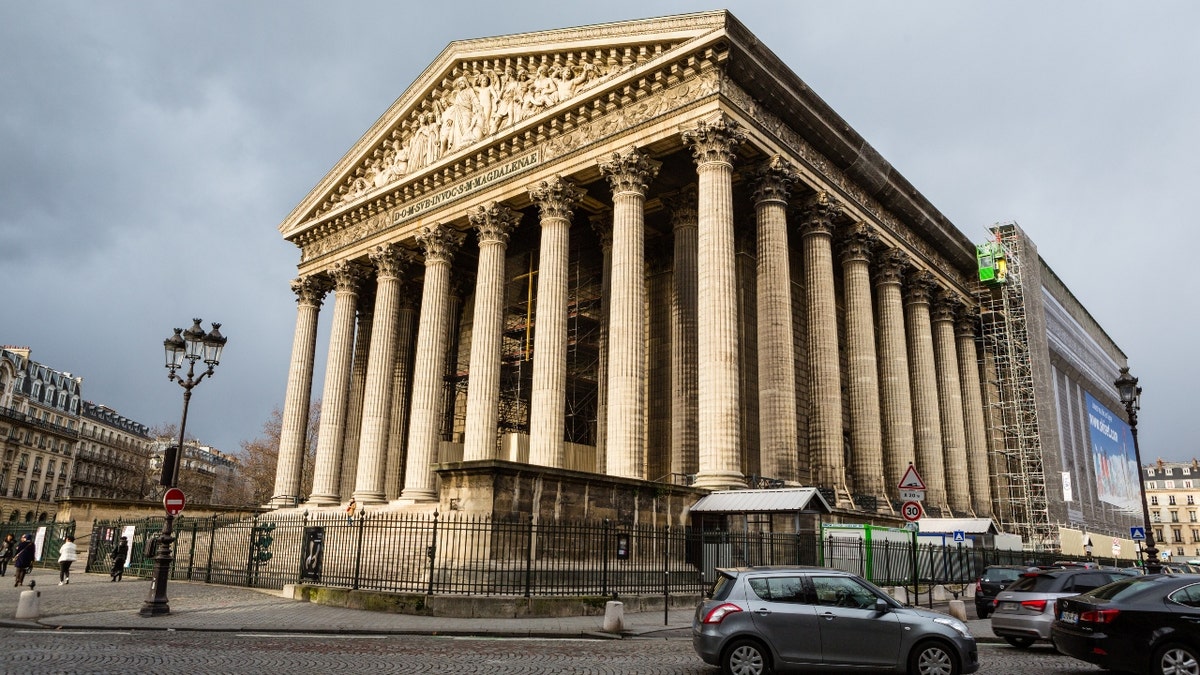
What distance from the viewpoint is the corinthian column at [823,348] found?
25.6 meters

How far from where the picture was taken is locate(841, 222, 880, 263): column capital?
30.2 meters

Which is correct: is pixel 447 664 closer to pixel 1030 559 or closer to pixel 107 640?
pixel 107 640

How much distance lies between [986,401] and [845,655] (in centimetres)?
3630

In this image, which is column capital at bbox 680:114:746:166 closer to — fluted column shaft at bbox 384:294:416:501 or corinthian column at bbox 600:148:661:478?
corinthian column at bbox 600:148:661:478

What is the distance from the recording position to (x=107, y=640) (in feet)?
37.7

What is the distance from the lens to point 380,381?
32.8 meters

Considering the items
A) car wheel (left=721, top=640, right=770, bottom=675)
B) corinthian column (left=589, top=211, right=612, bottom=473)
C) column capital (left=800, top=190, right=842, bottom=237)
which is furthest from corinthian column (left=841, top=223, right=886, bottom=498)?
car wheel (left=721, top=640, right=770, bottom=675)

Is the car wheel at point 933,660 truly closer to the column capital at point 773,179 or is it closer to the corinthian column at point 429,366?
the column capital at point 773,179

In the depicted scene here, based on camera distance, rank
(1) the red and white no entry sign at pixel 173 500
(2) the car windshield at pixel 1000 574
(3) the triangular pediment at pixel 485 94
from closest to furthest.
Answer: (1) the red and white no entry sign at pixel 173 500 < (2) the car windshield at pixel 1000 574 < (3) the triangular pediment at pixel 485 94

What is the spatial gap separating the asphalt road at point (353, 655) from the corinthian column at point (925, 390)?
797 inches

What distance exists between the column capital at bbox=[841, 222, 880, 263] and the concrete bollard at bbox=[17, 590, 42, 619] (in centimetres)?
2613

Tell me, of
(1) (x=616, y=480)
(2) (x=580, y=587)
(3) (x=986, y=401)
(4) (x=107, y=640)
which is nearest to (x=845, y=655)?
(2) (x=580, y=587)

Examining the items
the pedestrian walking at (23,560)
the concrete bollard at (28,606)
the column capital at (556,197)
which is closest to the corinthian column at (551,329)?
the column capital at (556,197)

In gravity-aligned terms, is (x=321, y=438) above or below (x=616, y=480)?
above
